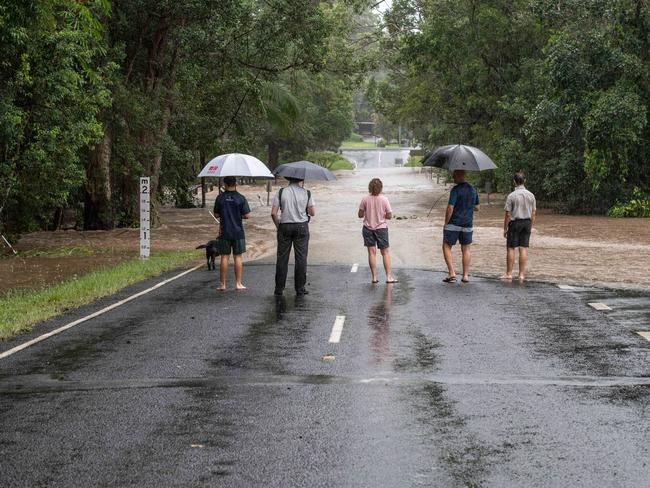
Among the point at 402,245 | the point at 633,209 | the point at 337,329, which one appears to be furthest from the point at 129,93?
the point at 337,329

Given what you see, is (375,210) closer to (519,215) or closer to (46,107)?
(519,215)

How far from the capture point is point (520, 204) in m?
16.0

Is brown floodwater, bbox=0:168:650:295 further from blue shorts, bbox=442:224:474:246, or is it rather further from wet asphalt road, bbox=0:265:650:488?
wet asphalt road, bbox=0:265:650:488

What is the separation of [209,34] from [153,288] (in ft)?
46.9

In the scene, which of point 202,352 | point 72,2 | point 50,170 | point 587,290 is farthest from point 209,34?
point 202,352

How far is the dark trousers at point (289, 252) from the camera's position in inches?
575

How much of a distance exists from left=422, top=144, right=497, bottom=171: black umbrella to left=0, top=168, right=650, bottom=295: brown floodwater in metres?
2.49

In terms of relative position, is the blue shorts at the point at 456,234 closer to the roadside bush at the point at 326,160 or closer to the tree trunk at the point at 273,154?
the tree trunk at the point at 273,154

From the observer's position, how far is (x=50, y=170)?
2244 centimetres

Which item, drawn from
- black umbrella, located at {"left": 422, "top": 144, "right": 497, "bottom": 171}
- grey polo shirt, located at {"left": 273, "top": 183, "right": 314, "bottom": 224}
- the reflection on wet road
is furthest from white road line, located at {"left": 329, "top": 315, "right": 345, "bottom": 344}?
black umbrella, located at {"left": 422, "top": 144, "right": 497, "bottom": 171}

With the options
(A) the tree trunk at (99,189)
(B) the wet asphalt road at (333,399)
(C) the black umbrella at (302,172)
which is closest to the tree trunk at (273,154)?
(A) the tree trunk at (99,189)

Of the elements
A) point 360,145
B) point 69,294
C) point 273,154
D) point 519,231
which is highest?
point 360,145

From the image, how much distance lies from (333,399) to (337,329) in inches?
143

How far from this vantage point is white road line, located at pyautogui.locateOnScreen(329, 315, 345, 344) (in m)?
10.5
